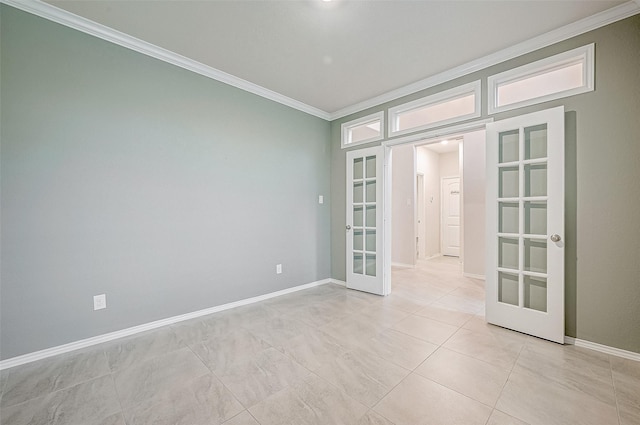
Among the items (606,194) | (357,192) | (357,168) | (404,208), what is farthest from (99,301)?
(404,208)

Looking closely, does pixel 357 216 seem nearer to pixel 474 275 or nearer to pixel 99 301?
pixel 474 275

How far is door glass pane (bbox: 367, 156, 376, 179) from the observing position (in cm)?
387

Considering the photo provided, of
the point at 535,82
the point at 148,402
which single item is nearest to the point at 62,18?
the point at 148,402

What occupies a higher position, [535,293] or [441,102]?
[441,102]

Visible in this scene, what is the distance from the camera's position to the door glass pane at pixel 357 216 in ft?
13.4

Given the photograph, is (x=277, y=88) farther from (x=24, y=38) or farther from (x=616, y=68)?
(x=616, y=68)

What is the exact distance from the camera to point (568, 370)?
195cm

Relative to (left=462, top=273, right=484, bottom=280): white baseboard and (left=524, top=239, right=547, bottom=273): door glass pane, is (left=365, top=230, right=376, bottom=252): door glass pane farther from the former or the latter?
(left=462, top=273, right=484, bottom=280): white baseboard

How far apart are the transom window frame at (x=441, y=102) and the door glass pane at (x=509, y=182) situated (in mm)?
702

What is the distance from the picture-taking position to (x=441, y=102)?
128 inches

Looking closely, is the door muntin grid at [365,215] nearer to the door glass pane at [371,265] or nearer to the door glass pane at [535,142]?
the door glass pane at [371,265]

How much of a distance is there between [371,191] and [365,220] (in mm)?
453

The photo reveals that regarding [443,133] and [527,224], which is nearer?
[527,224]

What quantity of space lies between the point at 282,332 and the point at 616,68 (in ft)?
12.3
